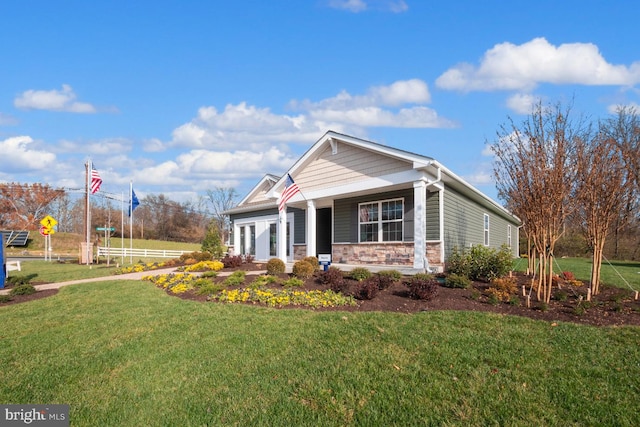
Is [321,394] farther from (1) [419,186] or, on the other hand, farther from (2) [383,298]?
(1) [419,186]

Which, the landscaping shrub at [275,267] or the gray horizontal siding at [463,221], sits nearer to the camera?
the landscaping shrub at [275,267]

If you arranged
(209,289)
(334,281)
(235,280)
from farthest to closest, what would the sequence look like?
(235,280) → (209,289) → (334,281)

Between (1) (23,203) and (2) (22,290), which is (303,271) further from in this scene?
(1) (23,203)

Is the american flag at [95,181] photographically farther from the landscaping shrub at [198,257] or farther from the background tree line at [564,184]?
the background tree line at [564,184]

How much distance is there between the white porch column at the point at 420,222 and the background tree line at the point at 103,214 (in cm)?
3153

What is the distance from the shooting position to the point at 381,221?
1283 centimetres

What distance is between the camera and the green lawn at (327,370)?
340cm

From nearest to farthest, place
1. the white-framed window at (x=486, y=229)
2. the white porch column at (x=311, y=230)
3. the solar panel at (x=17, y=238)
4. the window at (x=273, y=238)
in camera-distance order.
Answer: the white porch column at (x=311, y=230), the white-framed window at (x=486, y=229), the window at (x=273, y=238), the solar panel at (x=17, y=238)

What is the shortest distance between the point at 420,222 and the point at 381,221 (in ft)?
6.51

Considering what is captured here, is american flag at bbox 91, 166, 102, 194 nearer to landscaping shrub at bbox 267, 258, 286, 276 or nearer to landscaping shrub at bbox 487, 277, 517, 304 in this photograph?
landscaping shrub at bbox 267, 258, 286, 276

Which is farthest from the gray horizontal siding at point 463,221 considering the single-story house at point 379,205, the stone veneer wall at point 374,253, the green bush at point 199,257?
the green bush at point 199,257

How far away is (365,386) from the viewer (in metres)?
3.85

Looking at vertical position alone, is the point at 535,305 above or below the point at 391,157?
below

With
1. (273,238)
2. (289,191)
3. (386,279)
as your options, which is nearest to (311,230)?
(289,191)
